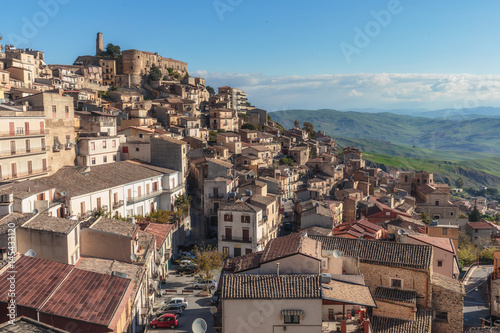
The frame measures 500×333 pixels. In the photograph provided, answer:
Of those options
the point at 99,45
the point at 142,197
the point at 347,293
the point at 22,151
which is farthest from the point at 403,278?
the point at 99,45

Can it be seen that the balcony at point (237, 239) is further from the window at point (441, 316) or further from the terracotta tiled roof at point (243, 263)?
the window at point (441, 316)

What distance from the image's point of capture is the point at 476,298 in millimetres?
26953

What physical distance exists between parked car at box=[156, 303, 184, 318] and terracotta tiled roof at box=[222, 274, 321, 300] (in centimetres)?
807

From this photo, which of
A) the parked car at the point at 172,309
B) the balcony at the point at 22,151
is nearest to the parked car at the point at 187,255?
the parked car at the point at 172,309

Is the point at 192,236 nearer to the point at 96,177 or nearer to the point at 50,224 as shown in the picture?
the point at 96,177

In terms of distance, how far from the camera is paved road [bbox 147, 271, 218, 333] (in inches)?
821

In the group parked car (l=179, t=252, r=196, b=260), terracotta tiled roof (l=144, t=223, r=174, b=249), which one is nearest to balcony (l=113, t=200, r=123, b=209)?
terracotta tiled roof (l=144, t=223, r=174, b=249)

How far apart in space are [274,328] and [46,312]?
7.05 meters

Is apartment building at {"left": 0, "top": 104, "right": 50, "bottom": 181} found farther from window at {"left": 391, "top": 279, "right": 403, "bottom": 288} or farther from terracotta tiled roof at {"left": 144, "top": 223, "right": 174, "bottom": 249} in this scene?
window at {"left": 391, "top": 279, "right": 403, "bottom": 288}

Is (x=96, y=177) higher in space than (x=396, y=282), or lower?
higher

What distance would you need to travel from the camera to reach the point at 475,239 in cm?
5022

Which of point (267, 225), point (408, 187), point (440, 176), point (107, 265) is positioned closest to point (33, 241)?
point (107, 265)

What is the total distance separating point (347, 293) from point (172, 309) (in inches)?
413

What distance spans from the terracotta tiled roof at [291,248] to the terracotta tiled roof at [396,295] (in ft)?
11.4
